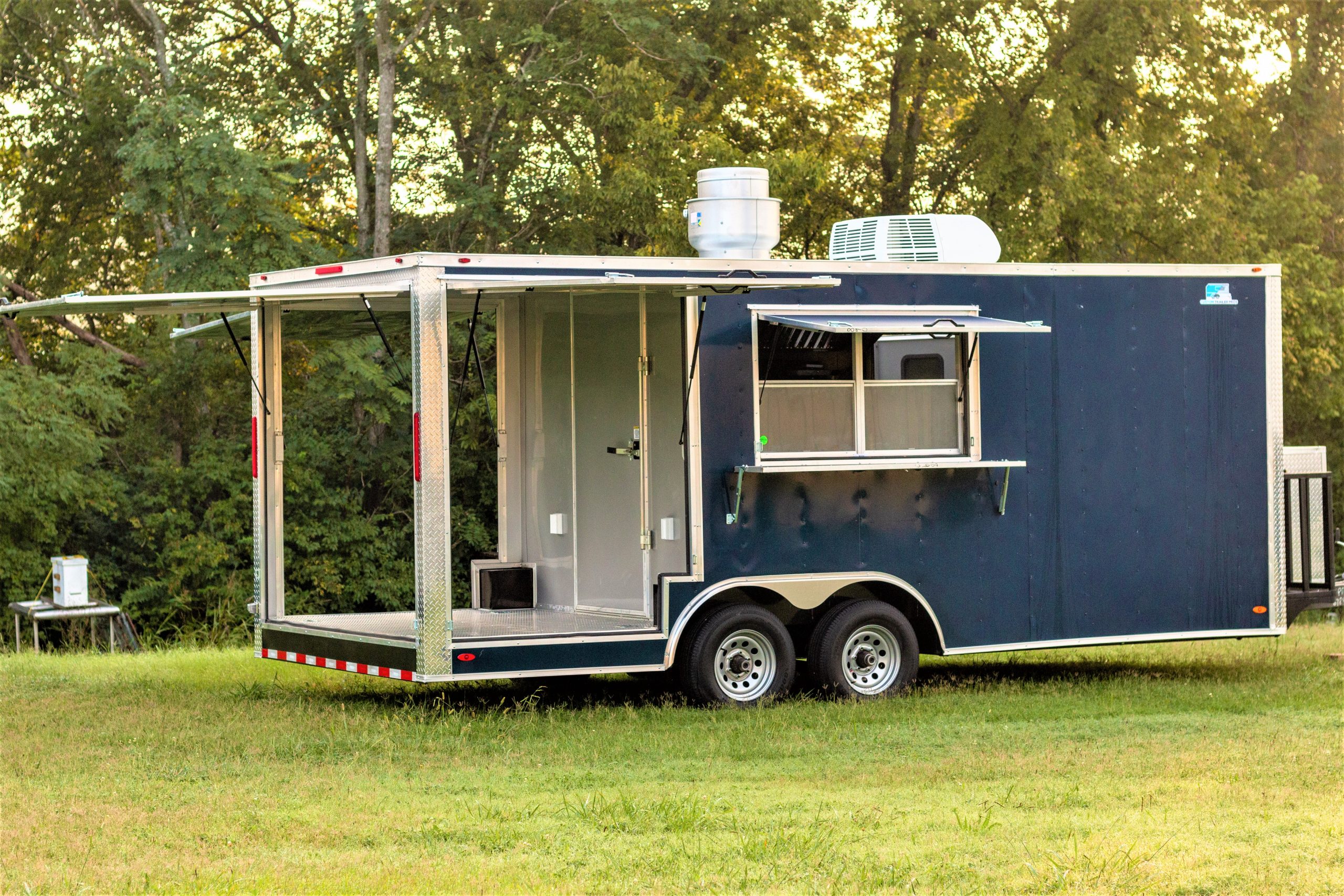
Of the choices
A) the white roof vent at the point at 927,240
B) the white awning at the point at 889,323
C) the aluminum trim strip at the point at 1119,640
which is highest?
the white roof vent at the point at 927,240

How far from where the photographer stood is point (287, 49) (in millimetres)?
22734

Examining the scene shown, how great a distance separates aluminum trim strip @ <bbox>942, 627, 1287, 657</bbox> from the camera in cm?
1095

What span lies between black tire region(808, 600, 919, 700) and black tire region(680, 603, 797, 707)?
0.73 ft

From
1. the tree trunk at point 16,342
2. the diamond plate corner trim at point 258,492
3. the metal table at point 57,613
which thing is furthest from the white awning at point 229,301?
the tree trunk at point 16,342

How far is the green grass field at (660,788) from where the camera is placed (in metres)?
5.88

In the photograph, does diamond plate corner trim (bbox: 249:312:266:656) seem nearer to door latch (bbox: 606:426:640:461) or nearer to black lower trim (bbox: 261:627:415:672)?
black lower trim (bbox: 261:627:415:672)

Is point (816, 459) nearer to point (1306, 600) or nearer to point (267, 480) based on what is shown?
point (267, 480)

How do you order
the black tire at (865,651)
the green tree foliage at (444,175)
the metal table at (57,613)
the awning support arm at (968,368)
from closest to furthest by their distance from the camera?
the black tire at (865,651)
the awning support arm at (968,368)
the metal table at (57,613)
the green tree foliage at (444,175)

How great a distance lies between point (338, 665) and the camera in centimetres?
1004

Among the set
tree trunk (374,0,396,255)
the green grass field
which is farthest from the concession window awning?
tree trunk (374,0,396,255)

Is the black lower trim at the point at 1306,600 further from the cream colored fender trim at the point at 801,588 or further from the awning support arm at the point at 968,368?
the awning support arm at the point at 968,368

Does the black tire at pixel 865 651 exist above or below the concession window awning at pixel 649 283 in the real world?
below

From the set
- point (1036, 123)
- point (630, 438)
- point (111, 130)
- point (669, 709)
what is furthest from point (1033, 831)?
point (111, 130)

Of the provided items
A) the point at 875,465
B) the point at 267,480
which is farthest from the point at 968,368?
the point at 267,480
